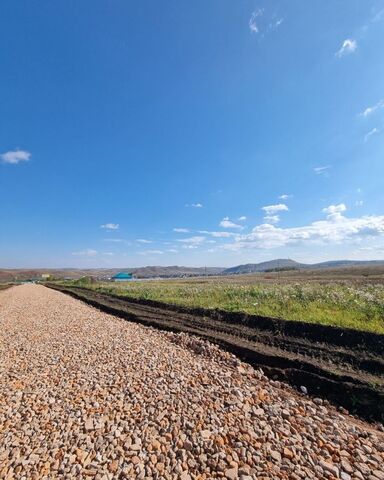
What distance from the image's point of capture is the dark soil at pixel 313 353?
22.7 ft

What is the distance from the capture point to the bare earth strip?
15.5 ft

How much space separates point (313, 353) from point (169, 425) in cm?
583

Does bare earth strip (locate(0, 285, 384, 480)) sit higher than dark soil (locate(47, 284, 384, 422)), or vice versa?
dark soil (locate(47, 284, 384, 422))

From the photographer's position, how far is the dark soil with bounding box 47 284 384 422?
6910 millimetres

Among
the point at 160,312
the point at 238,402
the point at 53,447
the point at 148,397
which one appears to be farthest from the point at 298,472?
the point at 160,312

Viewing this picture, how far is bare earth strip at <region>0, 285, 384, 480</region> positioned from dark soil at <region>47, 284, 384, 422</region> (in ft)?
2.05

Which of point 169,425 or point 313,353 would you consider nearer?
point 169,425

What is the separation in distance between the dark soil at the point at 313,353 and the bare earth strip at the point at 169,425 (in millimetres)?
624

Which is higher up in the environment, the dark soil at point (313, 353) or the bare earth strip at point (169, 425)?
the dark soil at point (313, 353)

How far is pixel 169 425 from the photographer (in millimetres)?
5902

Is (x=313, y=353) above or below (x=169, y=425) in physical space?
above

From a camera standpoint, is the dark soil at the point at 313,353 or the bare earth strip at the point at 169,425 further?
the dark soil at the point at 313,353

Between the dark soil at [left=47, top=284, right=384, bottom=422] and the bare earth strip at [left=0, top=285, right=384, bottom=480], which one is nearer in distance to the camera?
the bare earth strip at [left=0, top=285, right=384, bottom=480]

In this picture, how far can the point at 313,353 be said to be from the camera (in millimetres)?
9383
